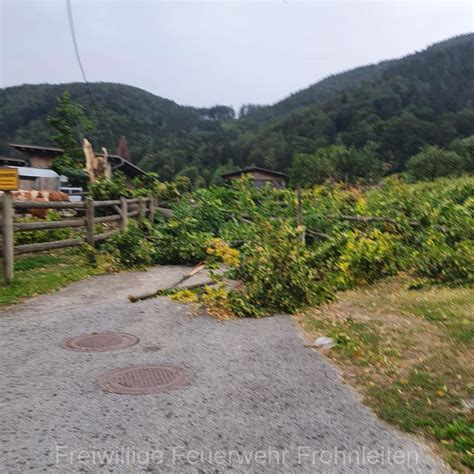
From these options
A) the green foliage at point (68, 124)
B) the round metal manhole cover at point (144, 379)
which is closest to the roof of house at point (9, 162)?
the green foliage at point (68, 124)

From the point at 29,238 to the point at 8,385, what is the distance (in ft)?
24.5

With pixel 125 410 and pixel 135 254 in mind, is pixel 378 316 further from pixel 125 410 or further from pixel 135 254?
pixel 135 254

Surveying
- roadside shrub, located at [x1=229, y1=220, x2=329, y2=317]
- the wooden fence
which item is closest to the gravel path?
roadside shrub, located at [x1=229, y1=220, x2=329, y2=317]

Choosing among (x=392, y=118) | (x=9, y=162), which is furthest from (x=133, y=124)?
(x=9, y=162)

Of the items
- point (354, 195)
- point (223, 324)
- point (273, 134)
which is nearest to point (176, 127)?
point (273, 134)

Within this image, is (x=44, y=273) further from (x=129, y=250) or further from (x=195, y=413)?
(x=195, y=413)

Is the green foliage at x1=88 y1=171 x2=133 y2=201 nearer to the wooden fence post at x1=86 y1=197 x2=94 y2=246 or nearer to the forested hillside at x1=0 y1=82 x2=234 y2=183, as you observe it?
the wooden fence post at x1=86 y1=197 x2=94 y2=246

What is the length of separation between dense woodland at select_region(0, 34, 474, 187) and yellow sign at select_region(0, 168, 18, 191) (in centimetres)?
4545

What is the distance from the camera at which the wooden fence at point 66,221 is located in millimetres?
7969

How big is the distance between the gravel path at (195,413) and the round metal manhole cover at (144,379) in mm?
104

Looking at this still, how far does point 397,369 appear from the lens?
4.66 metres

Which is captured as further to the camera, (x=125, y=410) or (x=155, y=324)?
(x=155, y=324)

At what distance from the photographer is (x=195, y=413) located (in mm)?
3730

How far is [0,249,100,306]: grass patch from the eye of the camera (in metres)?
7.74
